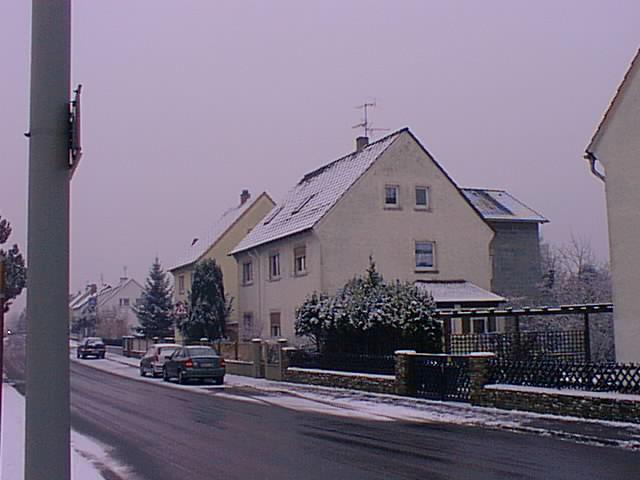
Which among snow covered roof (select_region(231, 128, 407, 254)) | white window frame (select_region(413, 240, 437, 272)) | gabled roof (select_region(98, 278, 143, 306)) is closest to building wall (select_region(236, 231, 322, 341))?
snow covered roof (select_region(231, 128, 407, 254))

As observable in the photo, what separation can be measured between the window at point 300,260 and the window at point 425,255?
17.3 ft

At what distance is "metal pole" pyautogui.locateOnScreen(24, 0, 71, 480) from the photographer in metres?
4.07

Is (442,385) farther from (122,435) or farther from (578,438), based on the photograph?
(122,435)

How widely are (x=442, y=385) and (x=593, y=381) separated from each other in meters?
5.34

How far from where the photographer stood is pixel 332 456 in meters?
12.9

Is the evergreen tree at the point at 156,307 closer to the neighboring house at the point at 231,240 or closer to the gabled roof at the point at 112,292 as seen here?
the neighboring house at the point at 231,240

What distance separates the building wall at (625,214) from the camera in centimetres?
2192

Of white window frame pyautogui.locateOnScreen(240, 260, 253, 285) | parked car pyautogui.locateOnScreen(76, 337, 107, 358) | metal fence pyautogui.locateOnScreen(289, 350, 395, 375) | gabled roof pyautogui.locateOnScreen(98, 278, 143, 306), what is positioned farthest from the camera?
gabled roof pyautogui.locateOnScreen(98, 278, 143, 306)

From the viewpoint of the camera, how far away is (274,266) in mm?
42562

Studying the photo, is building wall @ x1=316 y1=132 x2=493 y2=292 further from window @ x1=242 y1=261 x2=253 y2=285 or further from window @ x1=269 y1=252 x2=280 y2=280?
window @ x1=242 y1=261 x2=253 y2=285

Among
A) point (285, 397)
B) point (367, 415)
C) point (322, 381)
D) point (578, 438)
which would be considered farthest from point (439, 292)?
point (578, 438)

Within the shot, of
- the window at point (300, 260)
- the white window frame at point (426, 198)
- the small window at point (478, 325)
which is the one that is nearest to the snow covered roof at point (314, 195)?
the window at point (300, 260)

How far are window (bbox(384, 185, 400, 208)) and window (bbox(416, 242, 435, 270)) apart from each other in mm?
2186

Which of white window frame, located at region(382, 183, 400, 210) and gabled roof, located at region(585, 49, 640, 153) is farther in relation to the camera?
white window frame, located at region(382, 183, 400, 210)
